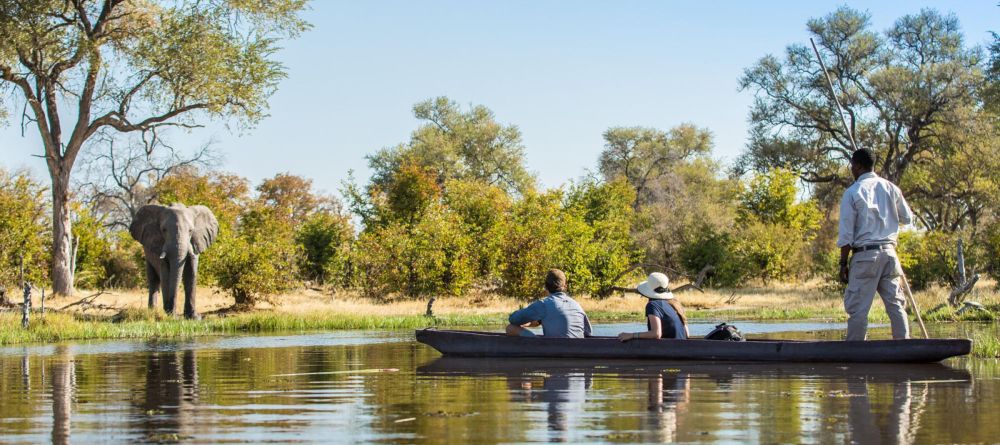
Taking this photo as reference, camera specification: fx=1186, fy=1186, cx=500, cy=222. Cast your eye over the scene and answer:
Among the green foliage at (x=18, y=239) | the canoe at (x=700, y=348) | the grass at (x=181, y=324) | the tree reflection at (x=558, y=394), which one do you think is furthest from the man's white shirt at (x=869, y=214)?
the green foliage at (x=18, y=239)

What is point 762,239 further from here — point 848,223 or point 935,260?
point 848,223

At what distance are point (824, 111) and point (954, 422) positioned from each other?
1811 inches

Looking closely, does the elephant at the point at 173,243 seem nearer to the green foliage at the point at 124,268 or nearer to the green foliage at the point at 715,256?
the green foliage at the point at 124,268

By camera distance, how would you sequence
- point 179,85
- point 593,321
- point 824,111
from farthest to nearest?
point 824,111 < point 179,85 < point 593,321

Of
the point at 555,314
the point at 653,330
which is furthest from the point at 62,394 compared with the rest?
A: the point at 653,330

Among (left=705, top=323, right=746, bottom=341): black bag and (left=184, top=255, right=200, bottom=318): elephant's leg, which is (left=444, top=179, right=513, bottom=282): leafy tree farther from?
(left=705, top=323, right=746, bottom=341): black bag

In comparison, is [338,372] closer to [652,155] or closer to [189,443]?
[189,443]

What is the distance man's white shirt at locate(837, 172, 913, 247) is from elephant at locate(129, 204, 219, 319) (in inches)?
752

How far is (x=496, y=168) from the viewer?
2913 inches

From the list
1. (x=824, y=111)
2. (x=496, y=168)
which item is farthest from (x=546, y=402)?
(x=496, y=168)

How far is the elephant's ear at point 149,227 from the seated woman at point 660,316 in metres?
18.8

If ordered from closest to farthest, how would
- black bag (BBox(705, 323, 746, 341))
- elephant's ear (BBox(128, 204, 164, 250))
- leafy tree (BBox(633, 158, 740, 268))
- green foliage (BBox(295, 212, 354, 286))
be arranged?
black bag (BBox(705, 323, 746, 341)) < elephant's ear (BBox(128, 204, 164, 250)) < green foliage (BBox(295, 212, 354, 286)) < leafy tree (BBox(633, 158, 740, 268))

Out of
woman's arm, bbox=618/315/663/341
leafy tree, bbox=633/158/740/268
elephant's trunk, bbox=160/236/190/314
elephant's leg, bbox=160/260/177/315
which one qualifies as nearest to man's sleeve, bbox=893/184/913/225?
woman's arm, bbox=618/315/663/341

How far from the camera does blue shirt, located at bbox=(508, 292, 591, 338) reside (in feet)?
47.5
